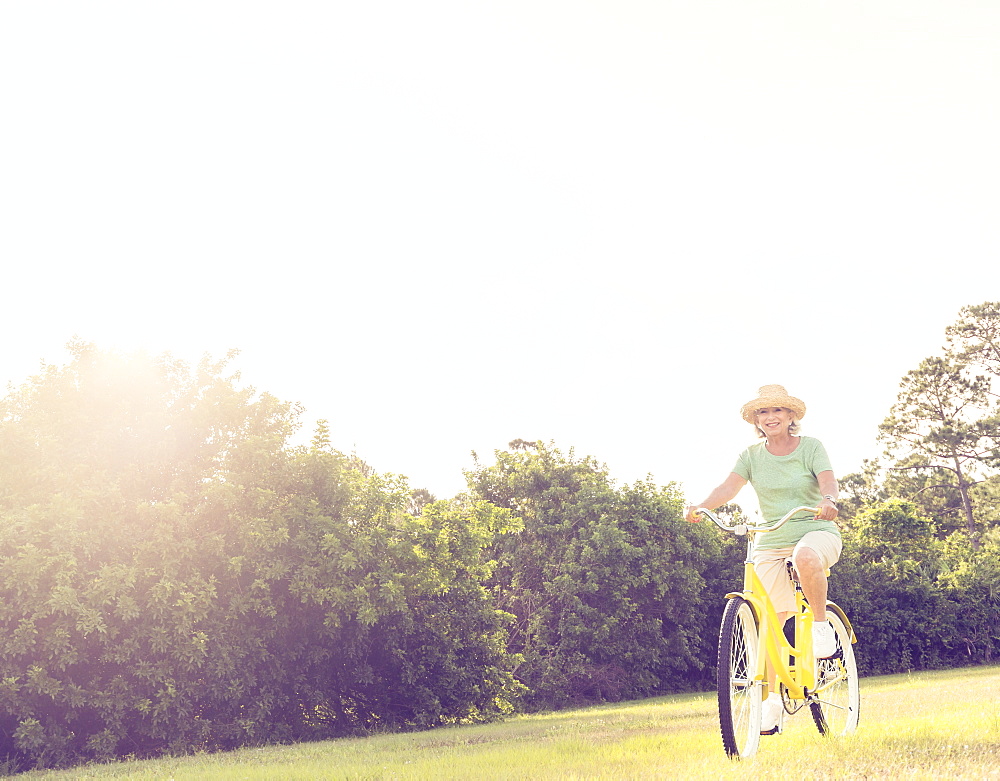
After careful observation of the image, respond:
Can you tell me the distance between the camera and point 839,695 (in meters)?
6.93

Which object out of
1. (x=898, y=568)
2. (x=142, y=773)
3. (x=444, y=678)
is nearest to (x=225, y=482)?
(x=444, y=678)

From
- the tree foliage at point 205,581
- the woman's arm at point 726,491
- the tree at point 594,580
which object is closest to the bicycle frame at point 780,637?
the woman's arm at point 726,491

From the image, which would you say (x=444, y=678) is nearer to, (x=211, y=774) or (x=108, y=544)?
(x=108, y=544)

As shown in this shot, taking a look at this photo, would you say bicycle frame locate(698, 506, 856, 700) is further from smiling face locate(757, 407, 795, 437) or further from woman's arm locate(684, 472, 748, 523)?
smiling face locate(757, 407, 795, 437)

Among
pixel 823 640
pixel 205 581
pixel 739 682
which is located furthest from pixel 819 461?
pixel 205 581

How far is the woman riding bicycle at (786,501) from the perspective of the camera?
6304 millimetres

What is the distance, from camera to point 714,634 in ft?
100.0

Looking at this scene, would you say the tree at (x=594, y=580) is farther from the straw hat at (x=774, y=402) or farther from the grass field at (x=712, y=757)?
the straw hat at (x=774, y=402)

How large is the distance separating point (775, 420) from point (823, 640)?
4.96ft

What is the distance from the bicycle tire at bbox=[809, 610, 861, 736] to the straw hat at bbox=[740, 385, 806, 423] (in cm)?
148

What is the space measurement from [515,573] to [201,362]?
13176 millimetres

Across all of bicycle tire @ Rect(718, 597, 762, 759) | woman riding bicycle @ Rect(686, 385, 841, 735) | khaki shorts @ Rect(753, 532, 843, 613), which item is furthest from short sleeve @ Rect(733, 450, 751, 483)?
bicycle tire @ Rect(718, 597, 762, 759)

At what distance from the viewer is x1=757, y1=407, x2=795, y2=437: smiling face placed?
6.73 m

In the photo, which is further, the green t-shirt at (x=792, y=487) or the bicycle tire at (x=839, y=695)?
the bicycle tire at (x=839, y=695)
